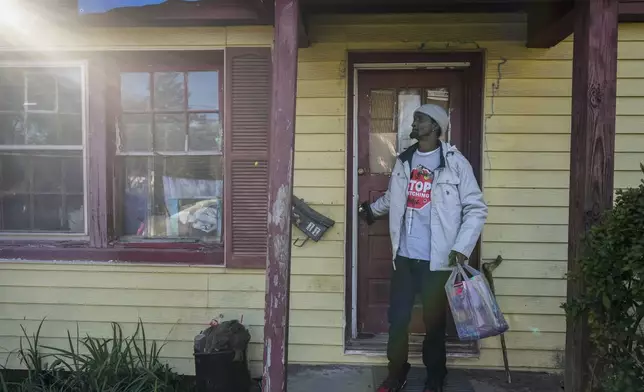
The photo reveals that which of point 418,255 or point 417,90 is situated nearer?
point 418,255

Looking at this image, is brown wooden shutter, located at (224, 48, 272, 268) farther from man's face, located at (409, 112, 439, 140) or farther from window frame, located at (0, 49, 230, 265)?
man's face, located at (409, 112, 439, 140)

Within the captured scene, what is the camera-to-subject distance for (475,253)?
12.9ft

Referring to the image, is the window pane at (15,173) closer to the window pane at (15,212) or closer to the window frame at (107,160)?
the window pane at (15,212)

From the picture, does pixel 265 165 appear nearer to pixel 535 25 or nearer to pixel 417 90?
pixel 417 90

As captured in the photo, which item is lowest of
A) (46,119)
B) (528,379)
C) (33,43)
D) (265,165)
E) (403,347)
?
(528,379)

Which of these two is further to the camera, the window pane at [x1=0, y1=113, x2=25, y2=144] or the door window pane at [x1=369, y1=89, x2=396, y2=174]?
the window pane at [x1=0, y1=113, x2=25, y2=144]

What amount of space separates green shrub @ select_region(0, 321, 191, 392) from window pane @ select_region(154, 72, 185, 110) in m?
1.72

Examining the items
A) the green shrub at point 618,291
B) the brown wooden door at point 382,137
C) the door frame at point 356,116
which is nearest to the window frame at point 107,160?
the door frame at point 356,116

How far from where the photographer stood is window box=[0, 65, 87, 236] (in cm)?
411

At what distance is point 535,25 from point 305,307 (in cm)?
257

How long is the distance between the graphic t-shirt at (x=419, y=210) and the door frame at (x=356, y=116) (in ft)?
2.13

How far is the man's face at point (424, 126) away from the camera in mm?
3326

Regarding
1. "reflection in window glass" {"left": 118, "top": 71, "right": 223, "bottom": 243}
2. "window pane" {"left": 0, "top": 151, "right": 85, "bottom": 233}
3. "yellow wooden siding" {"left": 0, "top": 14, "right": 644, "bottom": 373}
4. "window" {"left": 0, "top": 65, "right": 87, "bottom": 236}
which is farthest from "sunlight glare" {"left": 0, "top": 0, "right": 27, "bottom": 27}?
"window pane" {"left": 0, "top": 151, "right": 85, "bottom": 233}

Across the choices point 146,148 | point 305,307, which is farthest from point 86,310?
point 305,307
